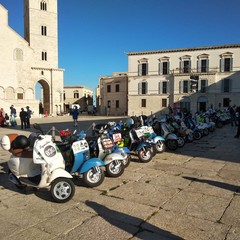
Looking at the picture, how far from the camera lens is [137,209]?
3701 mm

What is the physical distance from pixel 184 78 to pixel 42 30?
87.0 feet

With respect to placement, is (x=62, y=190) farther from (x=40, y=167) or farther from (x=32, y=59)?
(x=32, y=59)

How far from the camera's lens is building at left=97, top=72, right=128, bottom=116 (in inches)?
1889

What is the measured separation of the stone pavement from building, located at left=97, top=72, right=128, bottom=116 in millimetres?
41901

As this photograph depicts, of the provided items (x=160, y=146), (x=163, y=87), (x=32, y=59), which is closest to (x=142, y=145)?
(x=160, y=146)

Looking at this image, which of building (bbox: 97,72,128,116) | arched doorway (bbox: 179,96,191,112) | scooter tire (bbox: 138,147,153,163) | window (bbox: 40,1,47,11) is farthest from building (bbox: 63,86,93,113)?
scooter tire (bbox: 138,147,153,163)

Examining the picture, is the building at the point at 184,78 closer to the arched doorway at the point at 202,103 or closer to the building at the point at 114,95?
the arched doorway at the point at 202,103

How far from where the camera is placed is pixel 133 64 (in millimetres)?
42250

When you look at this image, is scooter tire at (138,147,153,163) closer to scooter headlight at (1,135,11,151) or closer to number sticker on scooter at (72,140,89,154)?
number sticker on scooter at (72,140,89,154)

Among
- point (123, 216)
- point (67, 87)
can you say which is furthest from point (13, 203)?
point (67, 87)

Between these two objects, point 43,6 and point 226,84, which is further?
point 43,6

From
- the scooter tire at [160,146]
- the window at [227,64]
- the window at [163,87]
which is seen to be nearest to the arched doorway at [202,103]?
the window at [227,64]

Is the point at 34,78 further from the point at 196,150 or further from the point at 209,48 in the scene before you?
the point at 196,150

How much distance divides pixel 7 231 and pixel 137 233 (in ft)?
5.03
